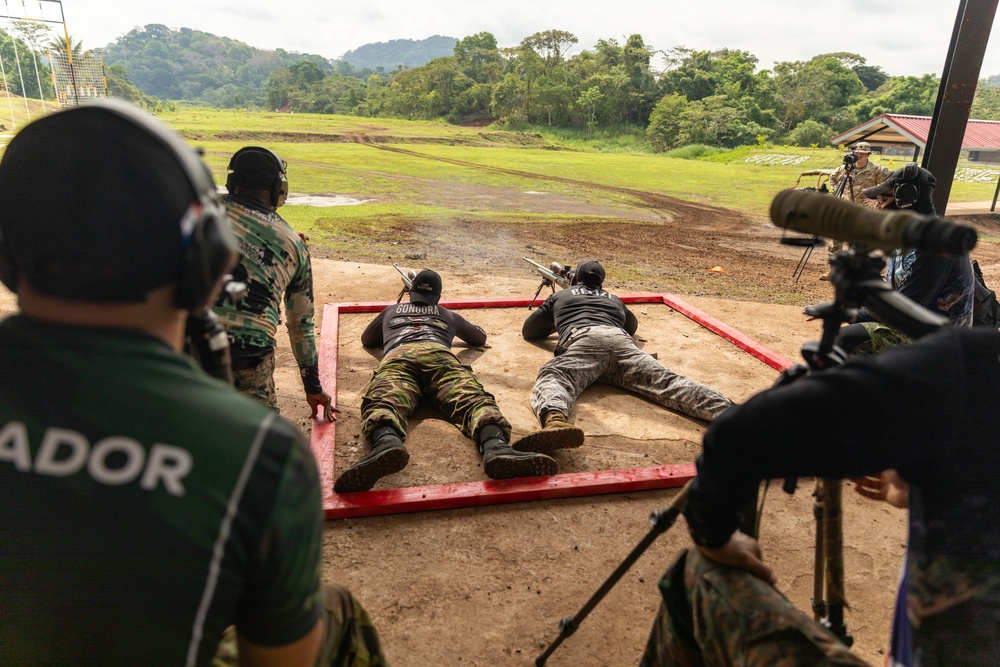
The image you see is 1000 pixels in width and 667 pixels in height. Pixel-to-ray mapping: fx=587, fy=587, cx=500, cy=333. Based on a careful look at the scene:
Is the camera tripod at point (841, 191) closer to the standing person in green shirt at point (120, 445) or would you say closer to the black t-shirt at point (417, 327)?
the standing person in green shirt at point (120, 445)

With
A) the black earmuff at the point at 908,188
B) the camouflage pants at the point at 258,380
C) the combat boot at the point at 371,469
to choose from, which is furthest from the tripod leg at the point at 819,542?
the black earmuff at the point at 908,188

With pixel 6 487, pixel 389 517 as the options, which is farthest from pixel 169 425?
pixel 389 517

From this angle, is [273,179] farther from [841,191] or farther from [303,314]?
[841,191]

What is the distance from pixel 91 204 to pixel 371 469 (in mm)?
2585

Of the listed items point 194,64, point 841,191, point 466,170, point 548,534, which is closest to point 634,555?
point 548,534

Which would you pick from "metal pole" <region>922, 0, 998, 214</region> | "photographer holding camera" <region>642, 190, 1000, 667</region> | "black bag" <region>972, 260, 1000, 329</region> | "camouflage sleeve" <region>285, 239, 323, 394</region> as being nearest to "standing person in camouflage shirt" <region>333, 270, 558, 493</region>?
"camouflage sleeve" <region>285, 239, 323, 394</region>

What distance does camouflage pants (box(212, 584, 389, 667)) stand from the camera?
1.39m

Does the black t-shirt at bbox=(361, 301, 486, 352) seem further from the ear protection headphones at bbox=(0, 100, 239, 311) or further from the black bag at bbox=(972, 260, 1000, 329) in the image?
the black bag at bbox=(972, 260, 1000, 329)

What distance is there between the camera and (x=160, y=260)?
1032 mm

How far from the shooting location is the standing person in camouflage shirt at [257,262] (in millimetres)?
3104

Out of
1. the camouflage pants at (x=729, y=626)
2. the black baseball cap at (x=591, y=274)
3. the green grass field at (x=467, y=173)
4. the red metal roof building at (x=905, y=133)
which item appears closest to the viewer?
the camouflage pants at (x=729, y=626)

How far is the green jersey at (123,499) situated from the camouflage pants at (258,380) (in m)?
2.24

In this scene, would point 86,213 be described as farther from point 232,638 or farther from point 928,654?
point 928,654

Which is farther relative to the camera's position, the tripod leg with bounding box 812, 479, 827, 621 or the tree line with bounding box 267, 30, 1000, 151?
the tree line with bounding box 267, 30, 1000, 151
